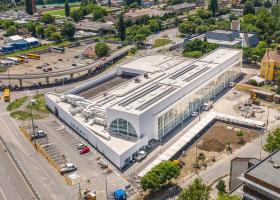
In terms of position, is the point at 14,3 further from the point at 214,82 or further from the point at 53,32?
the point at 214,82

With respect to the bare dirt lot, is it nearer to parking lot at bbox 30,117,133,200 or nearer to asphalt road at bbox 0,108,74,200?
parking lot at bbox 30,117,133,200

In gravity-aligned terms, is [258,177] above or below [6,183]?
above

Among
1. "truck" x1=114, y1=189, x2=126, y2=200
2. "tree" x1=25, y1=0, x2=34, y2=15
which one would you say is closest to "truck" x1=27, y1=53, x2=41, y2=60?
"tree" x1=25, y1=0, x2=34, y2=15

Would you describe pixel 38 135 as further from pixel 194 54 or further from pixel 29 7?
pixel 29 7

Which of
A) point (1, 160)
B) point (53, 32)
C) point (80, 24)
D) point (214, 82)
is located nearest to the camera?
point (1, 160)

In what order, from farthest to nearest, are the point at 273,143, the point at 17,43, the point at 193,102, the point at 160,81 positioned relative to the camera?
the point at 17,43, the point at 160,81, the point at 193,102, the point at 273,143

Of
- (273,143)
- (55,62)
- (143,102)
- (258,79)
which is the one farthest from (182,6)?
(273,143)

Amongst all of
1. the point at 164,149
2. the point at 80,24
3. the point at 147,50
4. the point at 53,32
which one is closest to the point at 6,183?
the point at 164,149
